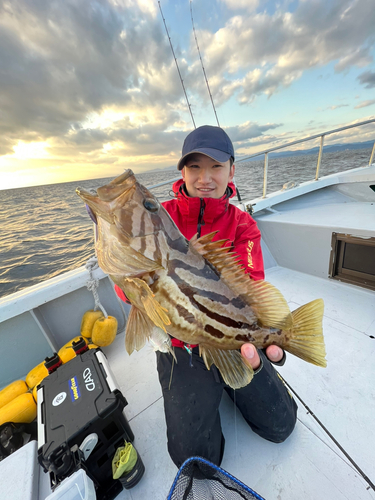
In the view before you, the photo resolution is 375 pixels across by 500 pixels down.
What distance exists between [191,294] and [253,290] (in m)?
0.52

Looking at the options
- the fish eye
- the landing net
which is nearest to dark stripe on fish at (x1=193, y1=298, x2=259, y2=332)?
the fish eye

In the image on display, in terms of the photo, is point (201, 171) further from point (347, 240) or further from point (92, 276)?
point (347, 240)

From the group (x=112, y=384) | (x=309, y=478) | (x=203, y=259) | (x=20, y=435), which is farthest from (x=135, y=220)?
(x=20, y=435)

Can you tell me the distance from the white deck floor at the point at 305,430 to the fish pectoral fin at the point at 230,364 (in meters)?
1.14

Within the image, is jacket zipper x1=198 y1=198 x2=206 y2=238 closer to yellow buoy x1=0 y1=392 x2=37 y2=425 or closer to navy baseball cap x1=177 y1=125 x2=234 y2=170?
navy baseball cap x1=177 y1=125 x2=234 y2=170

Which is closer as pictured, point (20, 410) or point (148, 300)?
point (148, 300)

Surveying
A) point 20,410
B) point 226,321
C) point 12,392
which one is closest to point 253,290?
point 226,321

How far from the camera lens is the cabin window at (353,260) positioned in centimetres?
397

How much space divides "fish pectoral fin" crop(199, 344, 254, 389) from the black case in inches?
38.6

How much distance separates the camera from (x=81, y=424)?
6.02ft

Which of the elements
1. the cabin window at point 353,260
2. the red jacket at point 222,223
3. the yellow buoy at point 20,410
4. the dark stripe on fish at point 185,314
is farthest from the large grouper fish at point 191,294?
the cabin window at point 353,260

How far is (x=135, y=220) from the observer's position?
145cm

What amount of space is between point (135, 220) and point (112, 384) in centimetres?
172

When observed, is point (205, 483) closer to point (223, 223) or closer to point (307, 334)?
point (307, 334)
